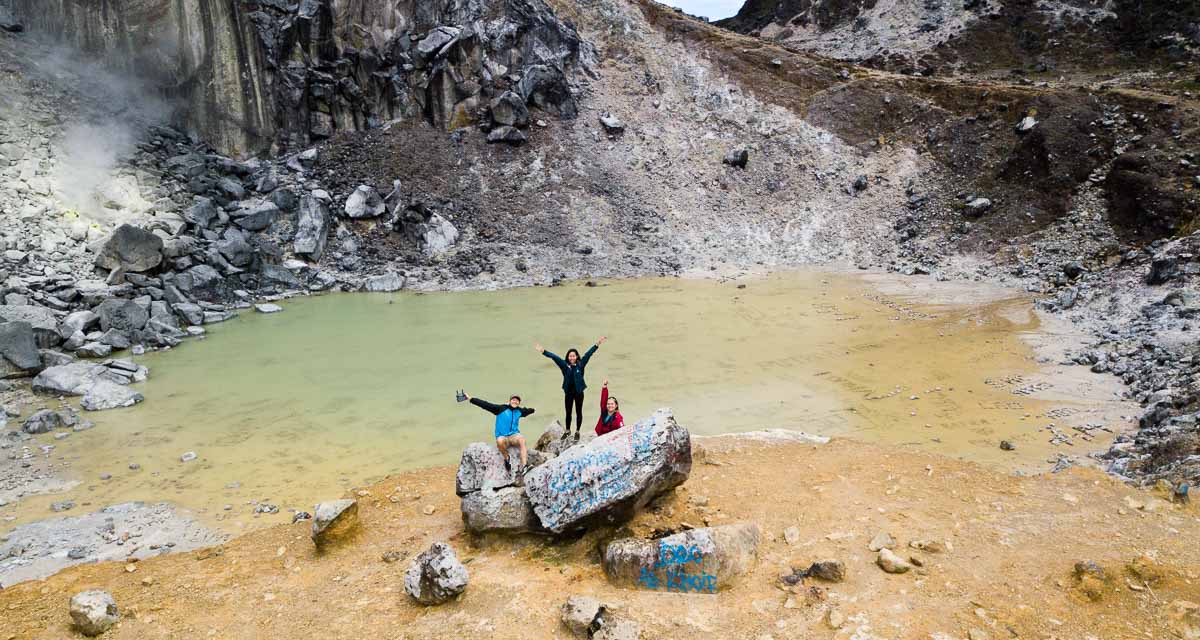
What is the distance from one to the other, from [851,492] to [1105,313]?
42.2 ft

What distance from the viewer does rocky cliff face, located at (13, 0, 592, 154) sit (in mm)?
27266

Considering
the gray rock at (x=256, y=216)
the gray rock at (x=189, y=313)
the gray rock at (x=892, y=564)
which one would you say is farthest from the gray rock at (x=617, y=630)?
the gray rock at (x=256, y=216)

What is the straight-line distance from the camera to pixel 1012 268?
21875 millimetres

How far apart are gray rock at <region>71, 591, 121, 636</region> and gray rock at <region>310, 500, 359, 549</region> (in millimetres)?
1841

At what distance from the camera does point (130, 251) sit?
1953 cm

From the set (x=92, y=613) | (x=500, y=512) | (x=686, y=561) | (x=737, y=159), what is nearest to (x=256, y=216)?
(x=737, y=159)

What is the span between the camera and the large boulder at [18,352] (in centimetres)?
1335

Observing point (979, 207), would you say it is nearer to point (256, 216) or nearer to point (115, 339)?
point (256, 216)

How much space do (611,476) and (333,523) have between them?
3.28 m

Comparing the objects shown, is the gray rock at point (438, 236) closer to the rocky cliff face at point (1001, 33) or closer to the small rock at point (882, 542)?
the small rock at point (882, 542)

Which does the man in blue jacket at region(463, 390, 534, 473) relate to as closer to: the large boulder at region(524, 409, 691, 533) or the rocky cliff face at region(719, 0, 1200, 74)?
the large boulder at region(524, 409, 691, 533)

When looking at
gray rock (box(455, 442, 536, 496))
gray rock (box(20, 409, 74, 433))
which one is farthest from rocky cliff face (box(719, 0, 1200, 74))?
gray rock (box(20, 409, 74, 433))

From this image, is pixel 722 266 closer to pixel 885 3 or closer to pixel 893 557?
pixel 893 557

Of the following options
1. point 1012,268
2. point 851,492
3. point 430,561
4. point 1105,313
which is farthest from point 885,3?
point 430,561
